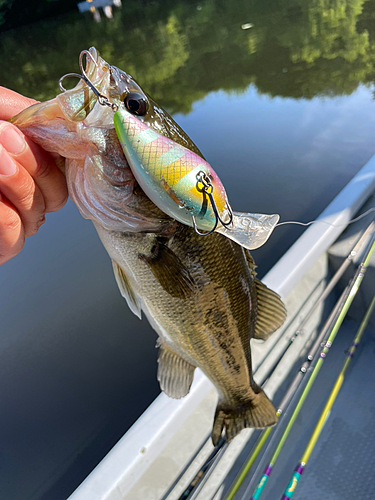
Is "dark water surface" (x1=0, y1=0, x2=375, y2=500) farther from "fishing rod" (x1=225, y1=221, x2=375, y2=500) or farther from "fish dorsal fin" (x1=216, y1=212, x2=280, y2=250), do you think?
"fish dorsal fin" (x1=216, y1=212, x2=280, y2=250)

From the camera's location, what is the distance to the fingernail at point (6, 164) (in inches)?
36.8

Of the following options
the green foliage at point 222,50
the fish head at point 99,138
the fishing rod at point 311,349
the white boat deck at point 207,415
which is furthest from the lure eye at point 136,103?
the green foliage at point 222,50

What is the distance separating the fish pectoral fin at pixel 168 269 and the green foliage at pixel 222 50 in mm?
7635

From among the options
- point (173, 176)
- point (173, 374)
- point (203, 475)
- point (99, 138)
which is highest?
point (99, 138)

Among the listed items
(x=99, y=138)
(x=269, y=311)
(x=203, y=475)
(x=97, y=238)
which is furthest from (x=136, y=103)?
(x=97, y=238)

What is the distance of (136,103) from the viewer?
3.18ft

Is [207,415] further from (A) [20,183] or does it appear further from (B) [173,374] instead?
(A) [20,183]

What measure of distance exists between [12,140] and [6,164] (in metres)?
0.07

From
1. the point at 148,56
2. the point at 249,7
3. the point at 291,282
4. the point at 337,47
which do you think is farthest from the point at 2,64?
the point at 291,282

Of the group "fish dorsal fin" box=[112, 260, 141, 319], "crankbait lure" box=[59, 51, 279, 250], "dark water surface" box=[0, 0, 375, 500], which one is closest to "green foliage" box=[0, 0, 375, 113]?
"dark water surface" box=[0, 0, 375, 500]

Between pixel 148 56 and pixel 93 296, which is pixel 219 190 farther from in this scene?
pixel 148 56

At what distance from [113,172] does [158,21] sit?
912 inches

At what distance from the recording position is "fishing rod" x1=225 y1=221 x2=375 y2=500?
1750 millimetres

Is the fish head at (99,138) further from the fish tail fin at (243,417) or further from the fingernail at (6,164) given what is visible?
the fish tail fin at (243,417)
